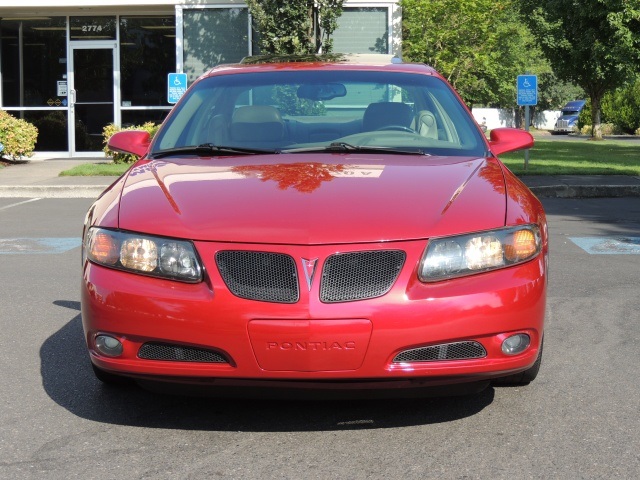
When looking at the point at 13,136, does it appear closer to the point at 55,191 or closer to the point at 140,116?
the point at 140,116

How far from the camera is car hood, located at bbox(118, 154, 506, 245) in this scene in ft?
13.2

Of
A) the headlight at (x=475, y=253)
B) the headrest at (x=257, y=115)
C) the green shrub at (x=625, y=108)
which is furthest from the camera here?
A: the green shrub at (x=625, y=108)

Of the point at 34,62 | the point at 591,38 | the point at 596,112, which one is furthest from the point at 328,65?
the point at 596,112

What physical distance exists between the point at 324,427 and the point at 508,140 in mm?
2192

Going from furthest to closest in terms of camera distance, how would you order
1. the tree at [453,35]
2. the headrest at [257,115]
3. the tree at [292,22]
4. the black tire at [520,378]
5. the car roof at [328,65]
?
the tree at [453,35] → the tree at [292,22] → the car roof at [328,65] → the headrest at [257,115] → the black tire at [520,378]

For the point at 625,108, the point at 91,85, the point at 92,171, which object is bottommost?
the point at 92,171

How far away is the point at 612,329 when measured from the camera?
20.7 ft

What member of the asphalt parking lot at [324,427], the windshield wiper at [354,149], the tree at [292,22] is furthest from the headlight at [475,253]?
the tree at [292,22]

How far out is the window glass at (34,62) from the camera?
24562 millimetres

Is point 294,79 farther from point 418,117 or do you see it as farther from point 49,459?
point 49,459

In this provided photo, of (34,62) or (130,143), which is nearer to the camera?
(130,143)

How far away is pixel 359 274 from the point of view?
392 centimetres

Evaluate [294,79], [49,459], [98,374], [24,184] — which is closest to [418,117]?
[294,79]

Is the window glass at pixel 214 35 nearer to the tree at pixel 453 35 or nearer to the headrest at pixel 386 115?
the tree at pixel 453 35
